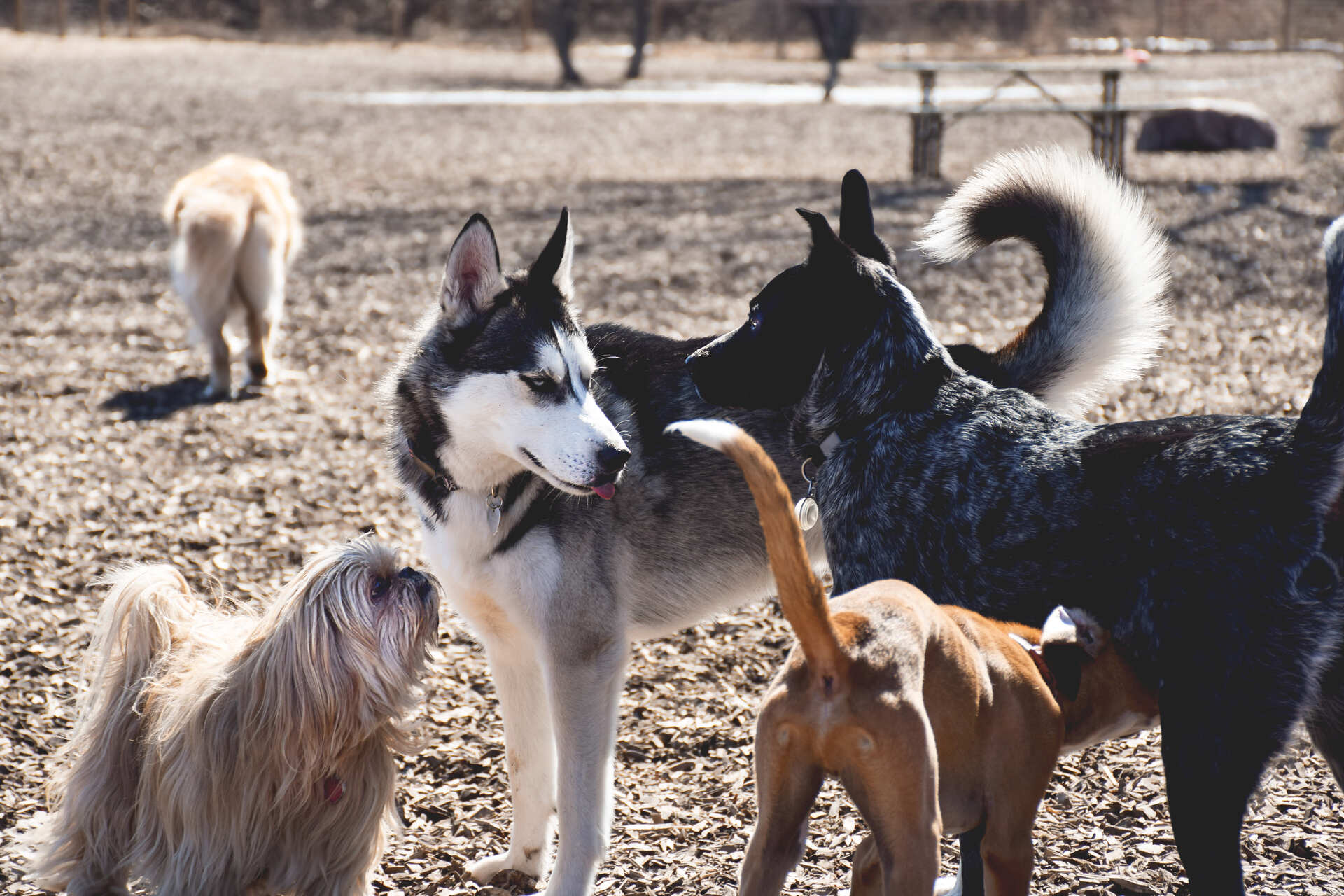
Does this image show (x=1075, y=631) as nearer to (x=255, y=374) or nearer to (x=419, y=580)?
(x=419, y=580)

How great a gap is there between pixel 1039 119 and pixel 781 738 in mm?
19149

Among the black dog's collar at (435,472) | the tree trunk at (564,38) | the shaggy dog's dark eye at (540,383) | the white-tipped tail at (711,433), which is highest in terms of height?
the tree trunk at (564,38)

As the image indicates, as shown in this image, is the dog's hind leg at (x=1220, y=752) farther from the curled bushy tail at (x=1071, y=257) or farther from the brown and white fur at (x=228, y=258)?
the brown and white fur at (x=228, y=258)

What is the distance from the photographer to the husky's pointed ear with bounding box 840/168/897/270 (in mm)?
3400

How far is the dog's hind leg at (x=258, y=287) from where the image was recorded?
25.0 ft

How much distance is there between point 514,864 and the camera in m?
3.46

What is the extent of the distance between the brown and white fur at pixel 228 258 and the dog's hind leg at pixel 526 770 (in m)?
4.74

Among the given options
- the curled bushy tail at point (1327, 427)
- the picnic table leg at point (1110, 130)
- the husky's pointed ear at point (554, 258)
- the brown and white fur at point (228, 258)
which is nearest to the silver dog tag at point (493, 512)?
the husky's pointed ear at point (554, 258)

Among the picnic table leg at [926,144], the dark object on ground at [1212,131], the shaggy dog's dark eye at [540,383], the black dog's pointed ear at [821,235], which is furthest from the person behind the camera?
the dark object on ground at [1212,131]

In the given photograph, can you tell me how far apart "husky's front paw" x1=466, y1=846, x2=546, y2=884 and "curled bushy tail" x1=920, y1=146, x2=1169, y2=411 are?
1.83 meters

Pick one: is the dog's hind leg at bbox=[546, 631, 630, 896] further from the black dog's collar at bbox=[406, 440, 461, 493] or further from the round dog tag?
the round dog tag

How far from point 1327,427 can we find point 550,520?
68.8 inches

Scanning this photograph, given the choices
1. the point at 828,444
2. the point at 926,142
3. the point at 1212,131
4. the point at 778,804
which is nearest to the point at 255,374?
the point at 828,444

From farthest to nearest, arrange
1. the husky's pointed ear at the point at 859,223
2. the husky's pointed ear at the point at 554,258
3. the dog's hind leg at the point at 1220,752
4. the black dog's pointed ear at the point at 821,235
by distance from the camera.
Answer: the husky's pointed ear at the point at 859,223 < the husky's pointed ear at the point at 554,258 < the black dog's pointed ear at the point at 821,235 < the dog's hind leg at the point at 1220,752
